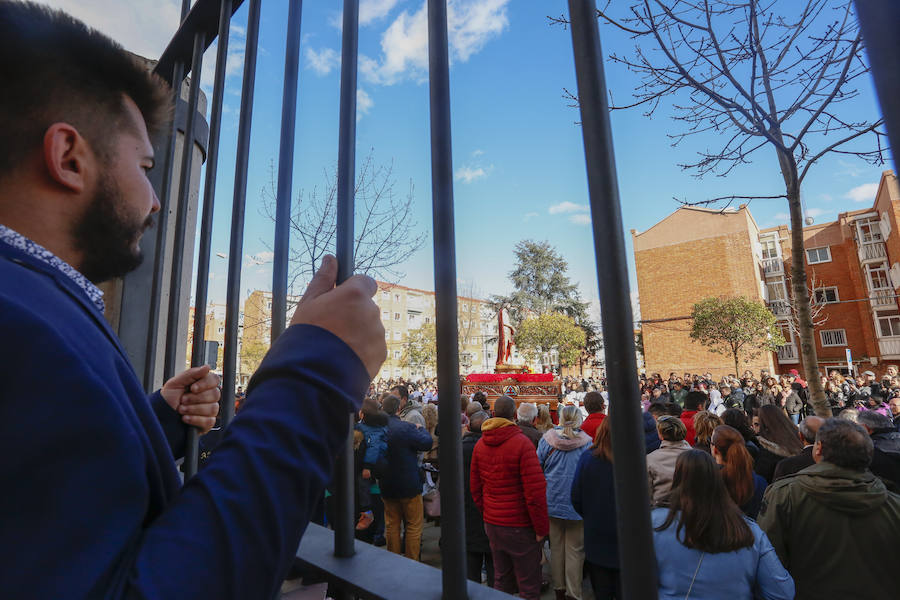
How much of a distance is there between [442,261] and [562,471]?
4.78m

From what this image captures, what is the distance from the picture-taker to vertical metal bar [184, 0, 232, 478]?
1.54 metres

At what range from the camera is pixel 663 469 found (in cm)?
405

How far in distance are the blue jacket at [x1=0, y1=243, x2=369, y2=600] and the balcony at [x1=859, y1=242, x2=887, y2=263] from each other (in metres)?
43.3

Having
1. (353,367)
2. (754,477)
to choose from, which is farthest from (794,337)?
(353,367)

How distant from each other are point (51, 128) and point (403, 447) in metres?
5.63

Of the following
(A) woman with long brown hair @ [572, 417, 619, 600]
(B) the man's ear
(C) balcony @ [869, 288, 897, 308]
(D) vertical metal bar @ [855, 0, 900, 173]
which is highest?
(C) balcony @ [869, 288, 897, 308]

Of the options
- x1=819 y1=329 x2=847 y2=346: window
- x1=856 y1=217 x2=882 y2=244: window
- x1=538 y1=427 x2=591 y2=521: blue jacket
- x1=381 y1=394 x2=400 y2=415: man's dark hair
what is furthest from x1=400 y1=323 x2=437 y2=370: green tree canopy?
x1=538 y1=427 x2=591 y2=521: blue jacket

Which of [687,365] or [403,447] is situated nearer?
[403,447]

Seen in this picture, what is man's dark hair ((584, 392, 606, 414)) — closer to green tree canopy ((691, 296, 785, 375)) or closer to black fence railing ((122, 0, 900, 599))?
black fence railing ((122, 0, 900, 599))

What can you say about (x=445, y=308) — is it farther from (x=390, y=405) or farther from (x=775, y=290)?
(x=775, y=290)

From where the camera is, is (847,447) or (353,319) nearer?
(353,319)

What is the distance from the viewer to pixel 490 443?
15.7 feet

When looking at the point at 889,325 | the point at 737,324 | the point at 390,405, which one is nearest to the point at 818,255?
the point at 889,325

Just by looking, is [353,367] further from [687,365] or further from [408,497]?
[687,365]
